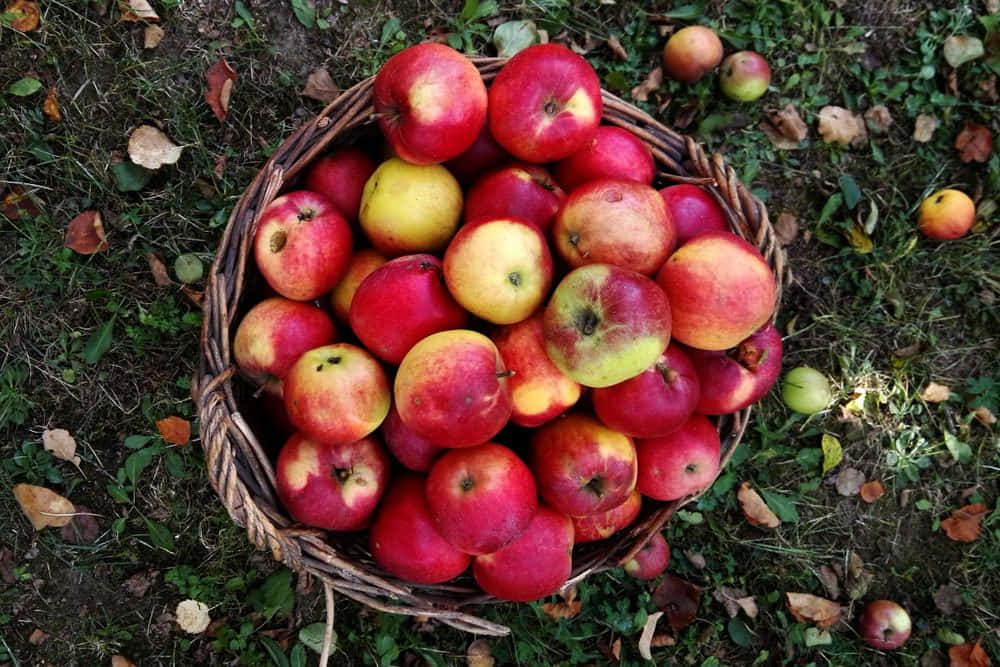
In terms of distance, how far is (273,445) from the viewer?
222cm

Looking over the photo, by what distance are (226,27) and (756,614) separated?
3.03 meters

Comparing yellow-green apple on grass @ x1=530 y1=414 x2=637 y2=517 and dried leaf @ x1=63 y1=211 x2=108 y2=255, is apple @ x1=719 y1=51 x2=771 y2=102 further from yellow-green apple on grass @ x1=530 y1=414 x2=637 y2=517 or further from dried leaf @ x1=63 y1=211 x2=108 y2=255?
dried leaf @ x1=63 y1=211 x2=108 y2=255

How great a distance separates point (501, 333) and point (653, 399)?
1.41 feet

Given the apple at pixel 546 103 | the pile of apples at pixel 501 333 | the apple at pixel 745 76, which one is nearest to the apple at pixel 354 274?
the pile of apples at pixel 501 333

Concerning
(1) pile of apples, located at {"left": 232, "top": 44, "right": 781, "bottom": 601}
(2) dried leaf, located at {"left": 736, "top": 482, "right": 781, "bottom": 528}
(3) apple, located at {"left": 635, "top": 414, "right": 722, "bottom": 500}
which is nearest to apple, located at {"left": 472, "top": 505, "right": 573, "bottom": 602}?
(1) pile of apples, located at {"left": 232, "top": 44, "right": 781, "bottom": 601}

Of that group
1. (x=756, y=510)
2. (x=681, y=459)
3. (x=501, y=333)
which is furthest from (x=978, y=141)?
(x=501, y=333)

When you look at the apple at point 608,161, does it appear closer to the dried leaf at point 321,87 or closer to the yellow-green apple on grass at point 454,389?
the yellow-green apple on grass at point 454,389

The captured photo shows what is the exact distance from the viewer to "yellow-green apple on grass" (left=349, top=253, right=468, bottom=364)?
1.81 metres

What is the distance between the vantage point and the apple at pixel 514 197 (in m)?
1.92

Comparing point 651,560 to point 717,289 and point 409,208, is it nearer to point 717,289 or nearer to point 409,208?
point 717,289

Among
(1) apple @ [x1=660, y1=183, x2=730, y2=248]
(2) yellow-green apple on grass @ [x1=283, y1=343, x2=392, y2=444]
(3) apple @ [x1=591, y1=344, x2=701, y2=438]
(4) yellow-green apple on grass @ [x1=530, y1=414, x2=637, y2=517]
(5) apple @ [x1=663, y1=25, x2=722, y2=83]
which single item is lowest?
(4) yellow-green apple on grass @ [x1=530, y1=414, x2=637, y2=517]

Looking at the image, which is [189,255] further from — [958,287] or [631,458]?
[958,287]

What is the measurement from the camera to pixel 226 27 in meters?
2.69

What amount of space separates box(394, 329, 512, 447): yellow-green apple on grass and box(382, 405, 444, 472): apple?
15 cm
